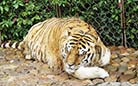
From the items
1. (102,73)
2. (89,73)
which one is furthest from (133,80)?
(89,73)

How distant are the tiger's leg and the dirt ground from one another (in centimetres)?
5

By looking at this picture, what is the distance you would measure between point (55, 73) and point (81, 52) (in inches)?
22.2

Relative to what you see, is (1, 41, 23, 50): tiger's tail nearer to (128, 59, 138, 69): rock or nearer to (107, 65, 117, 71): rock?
(107, 65, 117, 71): rock

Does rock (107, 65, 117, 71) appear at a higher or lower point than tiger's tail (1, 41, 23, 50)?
lower

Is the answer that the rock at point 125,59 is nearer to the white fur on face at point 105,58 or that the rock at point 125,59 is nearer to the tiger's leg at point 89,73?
the white fur on face at point 105,58

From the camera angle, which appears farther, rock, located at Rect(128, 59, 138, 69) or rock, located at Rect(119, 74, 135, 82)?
rock, located at Rect(128, 59, 138, 69)

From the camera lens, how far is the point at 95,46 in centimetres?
554

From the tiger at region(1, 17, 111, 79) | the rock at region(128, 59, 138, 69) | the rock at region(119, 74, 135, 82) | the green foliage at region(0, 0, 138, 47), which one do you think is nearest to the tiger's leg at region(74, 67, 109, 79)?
the tiger at region(1, 17, 111, 79)

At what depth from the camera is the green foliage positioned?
670cm

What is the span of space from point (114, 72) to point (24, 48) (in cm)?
184

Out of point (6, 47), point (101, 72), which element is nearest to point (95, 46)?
point (101, 72)

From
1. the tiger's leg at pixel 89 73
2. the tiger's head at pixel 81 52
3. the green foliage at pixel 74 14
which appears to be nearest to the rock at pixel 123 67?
the tiger's head at pixel 81 52

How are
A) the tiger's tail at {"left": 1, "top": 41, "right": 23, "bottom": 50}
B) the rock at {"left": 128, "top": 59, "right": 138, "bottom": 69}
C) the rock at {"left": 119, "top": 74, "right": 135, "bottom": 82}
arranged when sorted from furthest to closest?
the tiger's tail at {"left": 1, "top": 41, "right": 23, "bottom": 50} → the rock at {"left": 128, "top": 59, "right": 138, "bottom": 69} → the rock at {"left": 119, "top": 74, "right": 135, "bottom": 82}

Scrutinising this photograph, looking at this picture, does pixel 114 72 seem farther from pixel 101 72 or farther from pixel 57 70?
pixel 57 70
